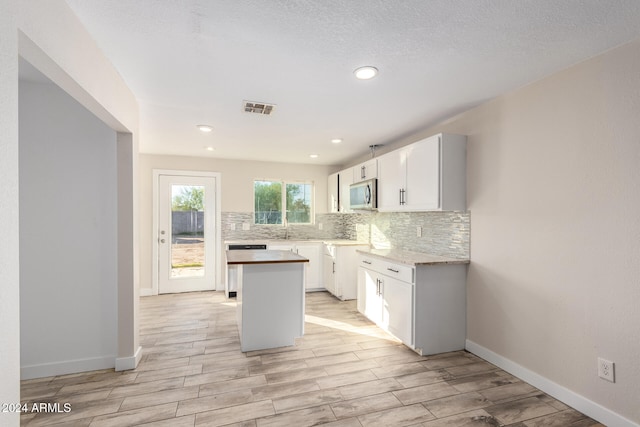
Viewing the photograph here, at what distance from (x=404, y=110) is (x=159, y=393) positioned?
10.4ft

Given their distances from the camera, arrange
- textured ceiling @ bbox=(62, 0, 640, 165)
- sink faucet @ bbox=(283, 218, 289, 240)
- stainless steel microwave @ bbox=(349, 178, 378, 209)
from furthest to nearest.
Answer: sink faucet @ bbox=(283, 218, 289, 240)
stainless steel microwave @ bbox=(349, 178, 378, 209)
textured ceiling @ bbox=(62, 0, 640, 165)

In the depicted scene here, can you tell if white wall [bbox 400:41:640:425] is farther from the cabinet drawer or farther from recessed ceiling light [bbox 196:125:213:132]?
recessed ceiling light [bbox 196:125:213:132]

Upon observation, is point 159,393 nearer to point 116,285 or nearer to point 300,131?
point 116,285

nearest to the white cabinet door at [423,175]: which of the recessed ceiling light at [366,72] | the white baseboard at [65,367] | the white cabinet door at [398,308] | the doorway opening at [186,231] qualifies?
the white cabinet door at [398,308]

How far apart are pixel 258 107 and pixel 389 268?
2104 mm

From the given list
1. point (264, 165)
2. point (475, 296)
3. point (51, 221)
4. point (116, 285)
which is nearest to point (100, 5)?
point (51, 221)

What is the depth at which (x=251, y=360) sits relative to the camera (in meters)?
2.77

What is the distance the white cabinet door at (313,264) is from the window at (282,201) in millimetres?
782

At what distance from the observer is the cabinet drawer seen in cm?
291

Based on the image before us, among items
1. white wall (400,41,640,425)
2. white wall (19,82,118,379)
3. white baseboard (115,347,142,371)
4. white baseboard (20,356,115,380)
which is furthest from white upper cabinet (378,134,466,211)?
white baseboard (20,356,115,380)

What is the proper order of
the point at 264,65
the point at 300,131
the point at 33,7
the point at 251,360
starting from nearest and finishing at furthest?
the point at 33,7 → the point at 264,65 → the point at 251,360 → the point at 300,131

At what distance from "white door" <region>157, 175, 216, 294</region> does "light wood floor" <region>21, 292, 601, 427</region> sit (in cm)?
204

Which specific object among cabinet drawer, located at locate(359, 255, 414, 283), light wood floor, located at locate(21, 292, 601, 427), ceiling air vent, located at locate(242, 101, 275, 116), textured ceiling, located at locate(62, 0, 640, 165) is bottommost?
light wood floor, located at locate(21, 292, 601, 427)

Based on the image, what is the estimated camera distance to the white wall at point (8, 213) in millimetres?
1024
